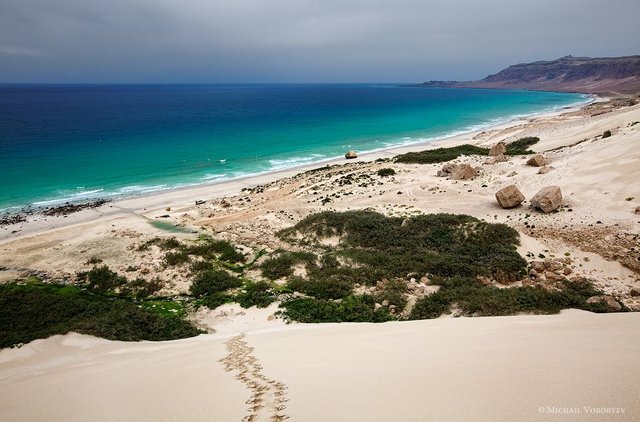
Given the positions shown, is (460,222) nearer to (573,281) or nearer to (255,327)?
(573,281)

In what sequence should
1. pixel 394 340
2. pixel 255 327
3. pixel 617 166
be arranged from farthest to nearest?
pixel 617 166, pixel 255 327, pixel 394 340

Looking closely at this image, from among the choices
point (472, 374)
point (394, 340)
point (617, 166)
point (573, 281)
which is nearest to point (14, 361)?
point (394, 340)

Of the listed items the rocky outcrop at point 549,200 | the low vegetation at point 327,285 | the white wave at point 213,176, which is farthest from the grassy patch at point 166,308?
the white wave at point 213,176

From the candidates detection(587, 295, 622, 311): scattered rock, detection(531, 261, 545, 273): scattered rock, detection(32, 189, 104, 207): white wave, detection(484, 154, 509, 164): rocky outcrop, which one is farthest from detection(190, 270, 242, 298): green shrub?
detection(484, 154, 509, 164): rocky outcrop

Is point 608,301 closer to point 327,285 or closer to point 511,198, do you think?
point 327,285

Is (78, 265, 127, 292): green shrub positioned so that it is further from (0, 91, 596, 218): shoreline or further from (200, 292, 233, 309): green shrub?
(0, 91, 596, 218): shoreline

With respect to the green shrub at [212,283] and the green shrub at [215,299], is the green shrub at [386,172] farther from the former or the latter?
the green shrub at [215,299]

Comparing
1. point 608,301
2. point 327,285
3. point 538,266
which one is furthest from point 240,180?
point 608,301
